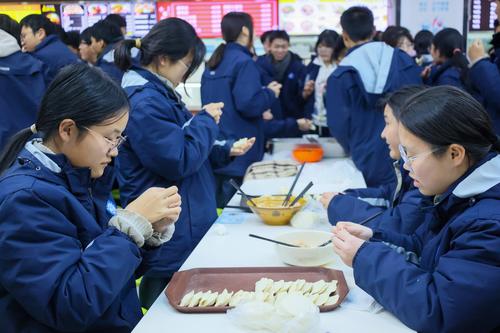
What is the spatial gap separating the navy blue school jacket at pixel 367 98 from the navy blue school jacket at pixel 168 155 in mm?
1227

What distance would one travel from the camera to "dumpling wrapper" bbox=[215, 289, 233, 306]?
4.91ft

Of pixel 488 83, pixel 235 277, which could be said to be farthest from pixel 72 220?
pixel 488 83

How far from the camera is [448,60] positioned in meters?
4.29

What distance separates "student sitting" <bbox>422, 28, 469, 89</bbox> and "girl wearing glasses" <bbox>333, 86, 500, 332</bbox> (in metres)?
2.73

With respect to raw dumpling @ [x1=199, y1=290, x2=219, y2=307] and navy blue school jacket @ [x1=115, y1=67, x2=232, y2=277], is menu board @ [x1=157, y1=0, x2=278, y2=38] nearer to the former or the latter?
navy blue school jacket @ [x1=115, y1=67, x2=232, y2=277]

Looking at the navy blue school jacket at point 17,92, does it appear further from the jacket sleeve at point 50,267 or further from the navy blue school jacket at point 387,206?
the jacket sleeve at point 50,267

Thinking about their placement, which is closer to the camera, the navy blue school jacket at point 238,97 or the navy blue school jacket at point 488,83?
the navy blue school jacket at point 488,83

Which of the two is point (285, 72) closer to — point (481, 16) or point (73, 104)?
point (481, 16)

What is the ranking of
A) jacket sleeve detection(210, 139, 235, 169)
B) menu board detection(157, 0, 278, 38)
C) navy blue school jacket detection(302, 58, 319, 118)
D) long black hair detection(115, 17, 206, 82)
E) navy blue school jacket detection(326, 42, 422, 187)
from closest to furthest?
long black hair detection(115, 17, 206, 82) < jacket sleeve detection(210, 139, 235, 169) < navy blue school jacket detection(326, 42, 422, 187) < navy blue school jacket detection(302, 58, 319, 118) < menu board detection(157, 0, 278, 38)

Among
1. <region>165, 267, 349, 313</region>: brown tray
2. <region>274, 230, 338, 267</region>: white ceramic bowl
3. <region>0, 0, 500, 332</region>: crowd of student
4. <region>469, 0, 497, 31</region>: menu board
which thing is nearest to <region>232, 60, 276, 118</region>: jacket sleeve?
<region>0, 0, 500, 332</region>: crowd of student

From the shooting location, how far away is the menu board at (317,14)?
19.5 feet

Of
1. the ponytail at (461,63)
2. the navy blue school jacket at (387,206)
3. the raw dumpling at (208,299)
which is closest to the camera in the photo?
the raw dumpling at (208,299)

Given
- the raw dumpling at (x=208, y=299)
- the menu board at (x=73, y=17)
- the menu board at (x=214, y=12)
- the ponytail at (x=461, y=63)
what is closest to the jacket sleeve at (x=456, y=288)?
the raw dumpling at (x=208, y=299)

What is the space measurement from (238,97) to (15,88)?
159cm
